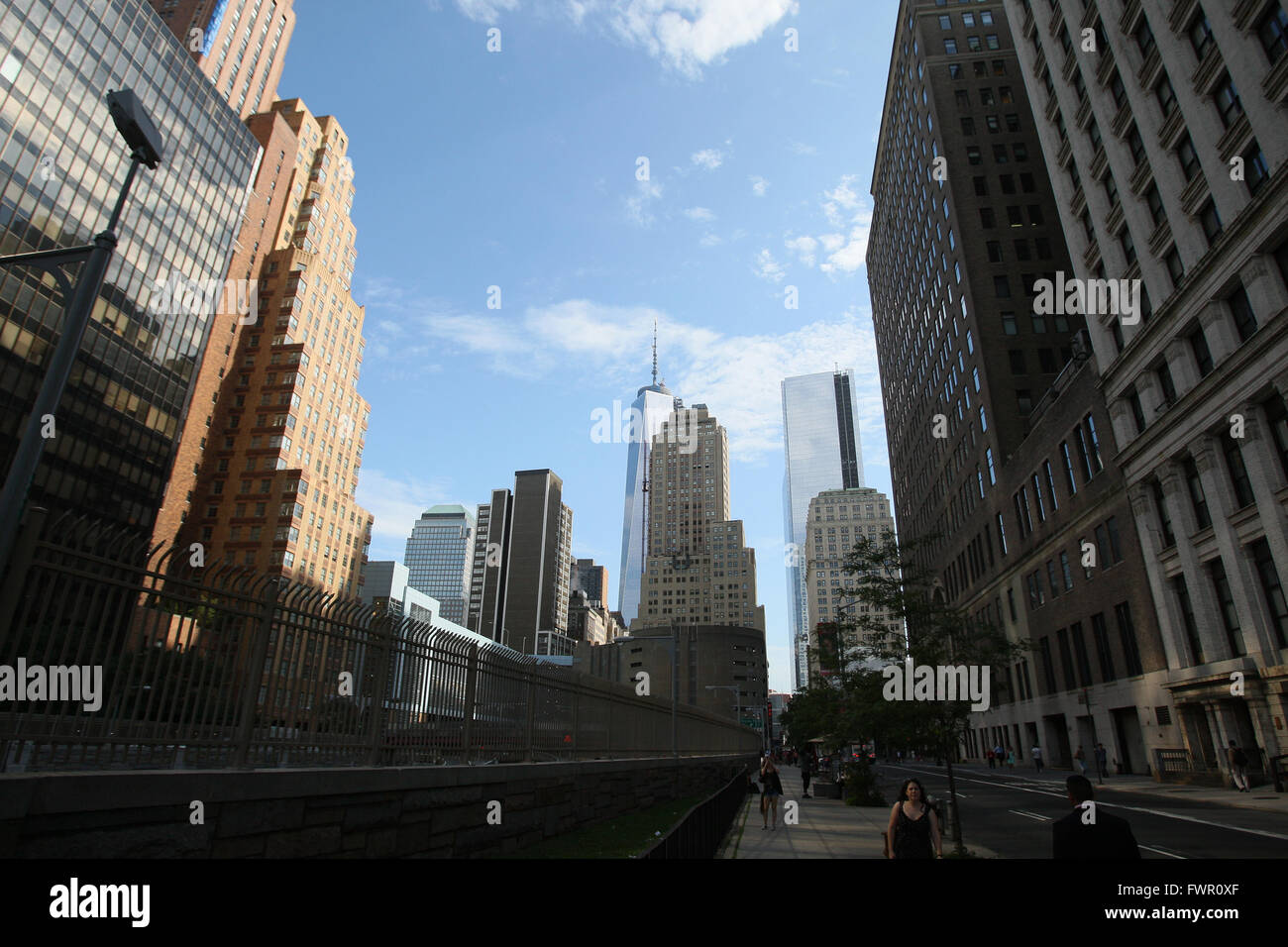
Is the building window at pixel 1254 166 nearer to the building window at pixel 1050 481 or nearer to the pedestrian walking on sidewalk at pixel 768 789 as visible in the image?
the building window at pixel 1050 481

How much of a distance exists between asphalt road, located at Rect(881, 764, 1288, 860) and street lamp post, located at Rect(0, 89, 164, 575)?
1485cm

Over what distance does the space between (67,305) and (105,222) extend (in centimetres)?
6473

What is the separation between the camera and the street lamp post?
5230mm

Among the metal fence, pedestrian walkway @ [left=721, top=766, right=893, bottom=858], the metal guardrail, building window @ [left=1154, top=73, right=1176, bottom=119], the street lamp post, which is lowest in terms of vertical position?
pedestrian walkway @ [left=721, top=766, right=893, bottom=858]

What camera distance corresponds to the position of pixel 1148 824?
16.4m

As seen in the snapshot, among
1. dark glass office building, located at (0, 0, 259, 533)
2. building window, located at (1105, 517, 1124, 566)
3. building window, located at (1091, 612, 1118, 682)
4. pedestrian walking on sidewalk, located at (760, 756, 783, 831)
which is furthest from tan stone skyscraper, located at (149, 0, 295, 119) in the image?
building window, located at (1091, 612, 1118, 682)

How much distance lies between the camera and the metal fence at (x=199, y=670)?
4645 mm

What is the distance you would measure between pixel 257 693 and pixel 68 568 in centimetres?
191

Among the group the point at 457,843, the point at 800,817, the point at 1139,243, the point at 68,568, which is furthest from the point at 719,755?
the point at 68,568

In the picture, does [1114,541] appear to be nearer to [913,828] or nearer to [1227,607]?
[1227,607]

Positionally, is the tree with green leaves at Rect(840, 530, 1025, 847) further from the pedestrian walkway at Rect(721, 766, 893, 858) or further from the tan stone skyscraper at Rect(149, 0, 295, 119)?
the tan stone skyscraper at Rect(149, 0, 295, 119)

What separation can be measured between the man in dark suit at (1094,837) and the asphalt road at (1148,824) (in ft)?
26.5

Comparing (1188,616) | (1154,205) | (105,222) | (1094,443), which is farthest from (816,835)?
(105,222)
